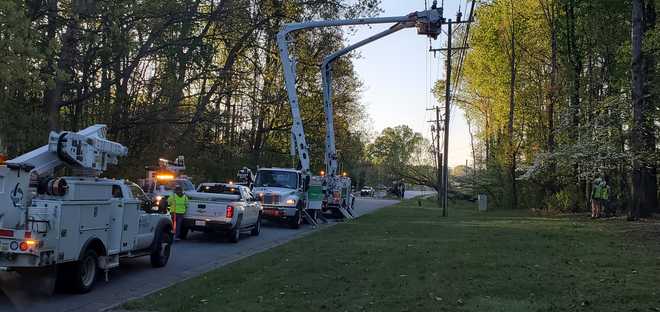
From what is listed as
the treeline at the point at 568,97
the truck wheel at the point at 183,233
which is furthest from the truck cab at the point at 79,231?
the treeline at the point at 568,97

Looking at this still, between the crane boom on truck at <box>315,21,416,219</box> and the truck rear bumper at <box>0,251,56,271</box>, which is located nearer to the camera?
the truck rear bumper at <box>0,251,56,271</box>

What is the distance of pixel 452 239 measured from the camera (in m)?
18.3

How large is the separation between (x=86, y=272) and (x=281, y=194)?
15172 mm

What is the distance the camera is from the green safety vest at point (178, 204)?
1858 cm

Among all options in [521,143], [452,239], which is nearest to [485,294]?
[452,239]

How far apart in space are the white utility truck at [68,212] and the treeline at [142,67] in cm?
515

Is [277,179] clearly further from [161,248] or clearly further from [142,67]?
[161,248]

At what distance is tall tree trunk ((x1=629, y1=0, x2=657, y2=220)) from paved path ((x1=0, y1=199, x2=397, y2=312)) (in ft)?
42.9

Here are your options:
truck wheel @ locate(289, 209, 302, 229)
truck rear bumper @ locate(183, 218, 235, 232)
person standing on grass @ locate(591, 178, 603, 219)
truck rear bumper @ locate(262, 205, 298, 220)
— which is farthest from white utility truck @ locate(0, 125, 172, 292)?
person standing on grass @ locate(591, 178, 603, 219)

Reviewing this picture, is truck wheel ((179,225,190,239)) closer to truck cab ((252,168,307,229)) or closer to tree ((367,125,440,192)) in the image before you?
truck cab ((252,168,307,229))

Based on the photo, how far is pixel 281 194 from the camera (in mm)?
25578

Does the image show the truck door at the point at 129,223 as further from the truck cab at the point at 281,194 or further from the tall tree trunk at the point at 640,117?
the tall tree trunk at the point at 640,117

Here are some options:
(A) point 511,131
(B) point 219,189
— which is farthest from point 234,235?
(A) point 511,131

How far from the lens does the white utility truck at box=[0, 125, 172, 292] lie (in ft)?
30.5
